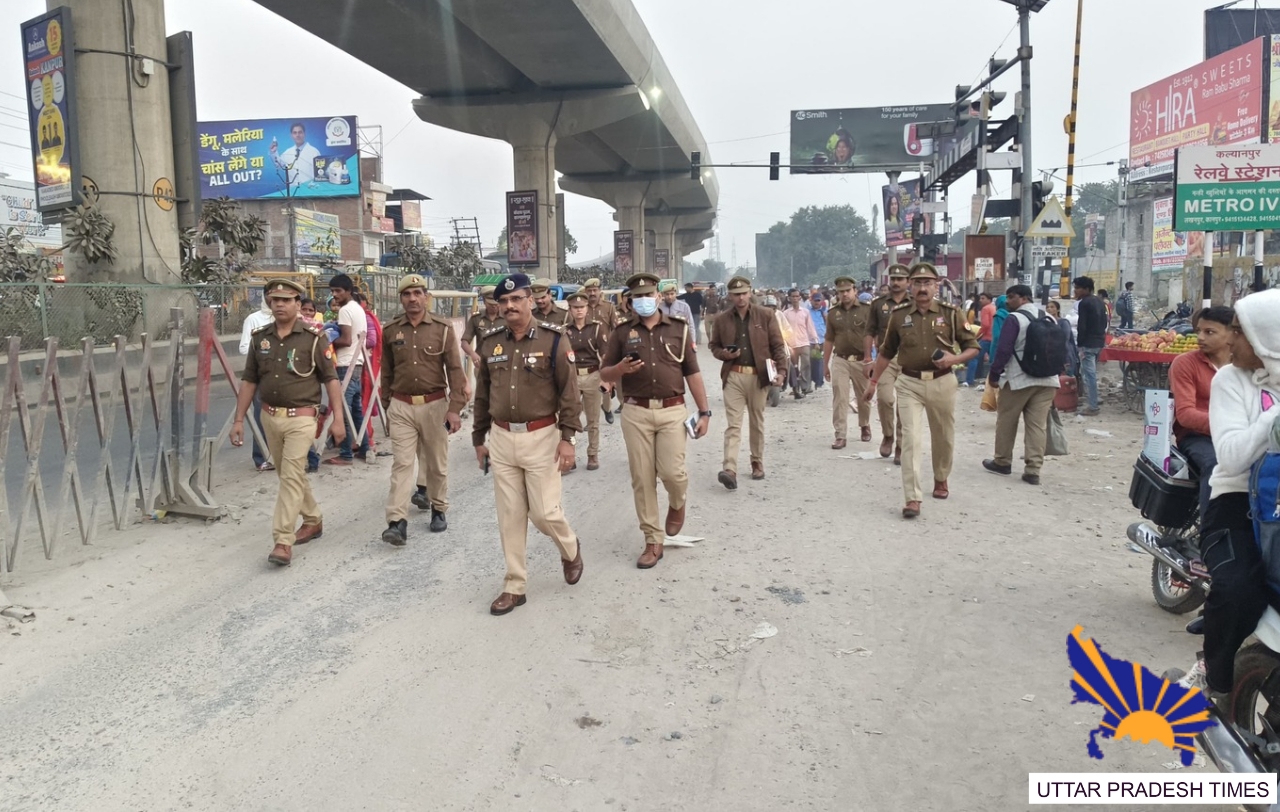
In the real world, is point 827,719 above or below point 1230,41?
below

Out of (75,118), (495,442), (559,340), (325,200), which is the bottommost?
(495,442)

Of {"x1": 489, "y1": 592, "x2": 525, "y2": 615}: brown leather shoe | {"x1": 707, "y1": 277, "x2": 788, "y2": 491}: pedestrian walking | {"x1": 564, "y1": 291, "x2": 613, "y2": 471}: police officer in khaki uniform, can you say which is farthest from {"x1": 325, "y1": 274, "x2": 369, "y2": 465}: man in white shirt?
{"x1": 489, "y1": 592, "x2": 525, "y2": 615}: brown leather shoe

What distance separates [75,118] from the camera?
12.8 meters

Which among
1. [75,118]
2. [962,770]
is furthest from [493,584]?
[75,118]

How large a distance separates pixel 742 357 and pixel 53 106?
11.1m

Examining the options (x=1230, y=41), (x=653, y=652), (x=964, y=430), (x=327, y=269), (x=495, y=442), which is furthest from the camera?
(x=1230, y=41)

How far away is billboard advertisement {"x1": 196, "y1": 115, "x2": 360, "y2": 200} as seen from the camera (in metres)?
52.2

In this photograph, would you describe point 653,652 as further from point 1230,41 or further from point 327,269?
point 1230,41

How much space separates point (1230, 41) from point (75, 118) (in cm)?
5436

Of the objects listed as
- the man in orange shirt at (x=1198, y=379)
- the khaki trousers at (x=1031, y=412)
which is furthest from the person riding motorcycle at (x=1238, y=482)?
the khaki trousers at (x=1031, y=412)

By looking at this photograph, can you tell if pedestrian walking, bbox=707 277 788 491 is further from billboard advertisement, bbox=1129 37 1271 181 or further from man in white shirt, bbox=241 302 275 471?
billboard advertisement, bbox=1129 37 1271 181

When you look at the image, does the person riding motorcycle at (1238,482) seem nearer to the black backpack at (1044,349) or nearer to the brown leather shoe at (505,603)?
the brown leather shoe at (505,603)

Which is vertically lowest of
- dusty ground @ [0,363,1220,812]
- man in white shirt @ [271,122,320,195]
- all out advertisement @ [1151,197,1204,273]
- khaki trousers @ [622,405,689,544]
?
dusty ground @ [0,363,1220,812]

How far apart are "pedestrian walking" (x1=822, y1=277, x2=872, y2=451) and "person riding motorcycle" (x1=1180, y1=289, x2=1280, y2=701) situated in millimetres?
7328
